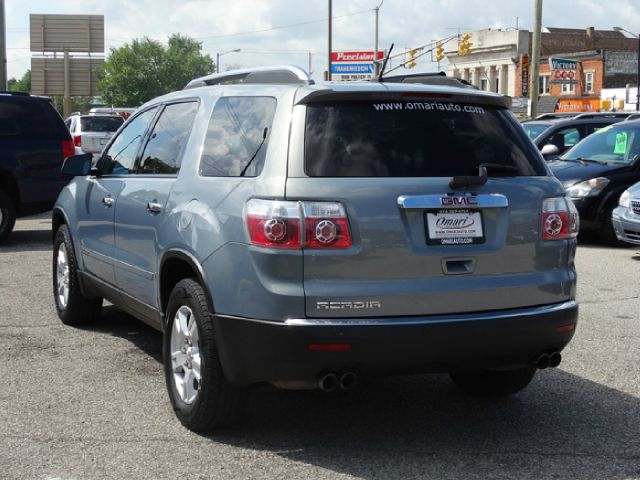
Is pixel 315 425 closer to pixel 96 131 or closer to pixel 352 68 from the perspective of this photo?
pixel 96 131

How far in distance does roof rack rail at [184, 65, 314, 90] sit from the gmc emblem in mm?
894

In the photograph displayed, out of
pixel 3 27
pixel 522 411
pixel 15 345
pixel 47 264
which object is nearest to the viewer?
pixel 522 411

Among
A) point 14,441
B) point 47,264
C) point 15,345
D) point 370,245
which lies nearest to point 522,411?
point 370,245

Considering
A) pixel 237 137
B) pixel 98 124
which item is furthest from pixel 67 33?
pixel 237 137

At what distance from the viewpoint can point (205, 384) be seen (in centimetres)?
469

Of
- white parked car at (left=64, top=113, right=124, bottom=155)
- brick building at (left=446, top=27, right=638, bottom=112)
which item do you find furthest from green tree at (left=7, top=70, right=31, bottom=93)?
white parked car at (left=64, top=113, right=124, bottom=155)

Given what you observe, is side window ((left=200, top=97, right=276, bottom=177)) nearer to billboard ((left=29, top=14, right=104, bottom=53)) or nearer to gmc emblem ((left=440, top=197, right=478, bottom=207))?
gmc emblem ((left=440, top=197, right=478, bottom=207))

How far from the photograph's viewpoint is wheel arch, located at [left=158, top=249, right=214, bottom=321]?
475cm

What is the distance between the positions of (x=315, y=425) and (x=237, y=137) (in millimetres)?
1512

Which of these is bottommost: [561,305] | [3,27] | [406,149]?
[561,305]

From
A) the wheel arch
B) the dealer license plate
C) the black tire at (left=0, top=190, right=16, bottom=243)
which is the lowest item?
the black tire at (left=0, top=190, right=16, bottom=243)

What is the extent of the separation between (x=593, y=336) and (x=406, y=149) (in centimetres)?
340

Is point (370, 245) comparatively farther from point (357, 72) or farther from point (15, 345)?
point (357, 72)

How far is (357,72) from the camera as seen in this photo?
227 feet
